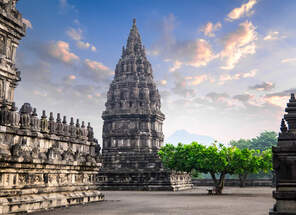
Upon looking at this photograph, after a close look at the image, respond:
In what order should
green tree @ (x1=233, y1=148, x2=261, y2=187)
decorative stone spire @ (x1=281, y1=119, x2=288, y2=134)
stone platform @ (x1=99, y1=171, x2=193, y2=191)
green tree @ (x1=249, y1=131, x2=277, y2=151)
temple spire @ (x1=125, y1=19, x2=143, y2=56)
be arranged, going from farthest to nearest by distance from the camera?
green tree @ (x1=249, y1=131, x2=277, y2=151), temple spire @ (x1=125, y1=19, x2=143, y2=56), stone platform @ (x1=99, y1=171, x2=193, y2=191), green tree @ (x1=233, y1=148, x2=261, y2=187), decorative stone spire @ (x1=281, y1=119, x2=288, y2=134)

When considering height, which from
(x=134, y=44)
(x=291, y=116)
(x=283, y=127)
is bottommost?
(x=283, y=127)

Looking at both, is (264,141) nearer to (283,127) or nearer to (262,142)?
(262,142)

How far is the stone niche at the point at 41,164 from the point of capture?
17.3 meters

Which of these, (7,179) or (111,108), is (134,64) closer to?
(111,108)

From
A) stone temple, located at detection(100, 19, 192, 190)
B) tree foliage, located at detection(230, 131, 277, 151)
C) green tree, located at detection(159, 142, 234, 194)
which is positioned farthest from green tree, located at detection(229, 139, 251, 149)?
green tree, located at detection(159, 142, 234, 194)

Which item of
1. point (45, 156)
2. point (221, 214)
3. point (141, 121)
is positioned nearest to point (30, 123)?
point (45, 156)

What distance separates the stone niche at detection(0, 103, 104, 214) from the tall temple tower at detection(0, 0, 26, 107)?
4697mm

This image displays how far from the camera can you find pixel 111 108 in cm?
6575

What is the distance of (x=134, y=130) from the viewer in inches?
2429

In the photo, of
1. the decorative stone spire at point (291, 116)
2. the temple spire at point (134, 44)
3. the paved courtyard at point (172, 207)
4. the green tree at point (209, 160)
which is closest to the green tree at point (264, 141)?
the temple spire at point (134, 44)

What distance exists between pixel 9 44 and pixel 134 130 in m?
37.3

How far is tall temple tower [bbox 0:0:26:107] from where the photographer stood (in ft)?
83.8

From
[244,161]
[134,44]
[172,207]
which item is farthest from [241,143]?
[172,207]

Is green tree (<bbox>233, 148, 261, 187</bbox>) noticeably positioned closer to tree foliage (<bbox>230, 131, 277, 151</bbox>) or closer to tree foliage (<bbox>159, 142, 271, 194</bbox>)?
tree foliage (<bbox>159, 142, 271, 194</bbox>)
